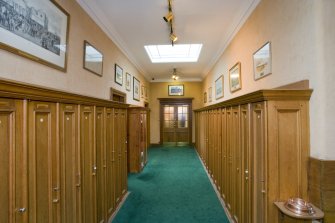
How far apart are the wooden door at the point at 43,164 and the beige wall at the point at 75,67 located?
0.54 m

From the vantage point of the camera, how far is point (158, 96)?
9.94m

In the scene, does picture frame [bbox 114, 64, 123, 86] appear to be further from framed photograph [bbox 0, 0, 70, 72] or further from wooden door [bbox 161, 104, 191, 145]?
wooden door [bbox 161, 104, 191, 145]

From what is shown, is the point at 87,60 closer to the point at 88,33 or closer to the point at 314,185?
the point at 88,33

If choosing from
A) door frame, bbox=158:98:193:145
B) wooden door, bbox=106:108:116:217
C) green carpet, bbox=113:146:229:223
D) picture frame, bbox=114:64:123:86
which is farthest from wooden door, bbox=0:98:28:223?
door frame, bbox=158:98:193:145

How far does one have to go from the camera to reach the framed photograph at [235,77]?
3780 mm

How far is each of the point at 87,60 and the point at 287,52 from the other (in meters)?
2.81

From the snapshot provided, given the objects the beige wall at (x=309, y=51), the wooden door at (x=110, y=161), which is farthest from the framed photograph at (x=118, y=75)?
the beige wall at (x=309, y=51)

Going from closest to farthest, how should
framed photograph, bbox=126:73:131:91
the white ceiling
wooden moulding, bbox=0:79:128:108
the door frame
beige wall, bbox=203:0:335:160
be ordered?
wooden moulding, bbox=0:79:128:108 < beige wall, bbox=203:0:335:160 < the white ceiling < framed photograph, bbox=126:73:131:91 < the door frame

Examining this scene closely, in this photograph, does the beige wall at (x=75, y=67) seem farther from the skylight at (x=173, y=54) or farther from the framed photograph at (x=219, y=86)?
the framed photograph at (x=219, y=86)

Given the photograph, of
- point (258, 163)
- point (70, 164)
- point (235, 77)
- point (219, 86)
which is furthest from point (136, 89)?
point (258, 163)

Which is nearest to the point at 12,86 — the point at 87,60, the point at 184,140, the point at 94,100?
the point at 94,100

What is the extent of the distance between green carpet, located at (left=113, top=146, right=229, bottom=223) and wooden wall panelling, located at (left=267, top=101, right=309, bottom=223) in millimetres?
1515

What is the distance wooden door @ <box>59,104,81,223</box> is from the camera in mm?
1727

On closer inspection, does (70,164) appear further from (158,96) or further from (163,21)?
(158,96)
